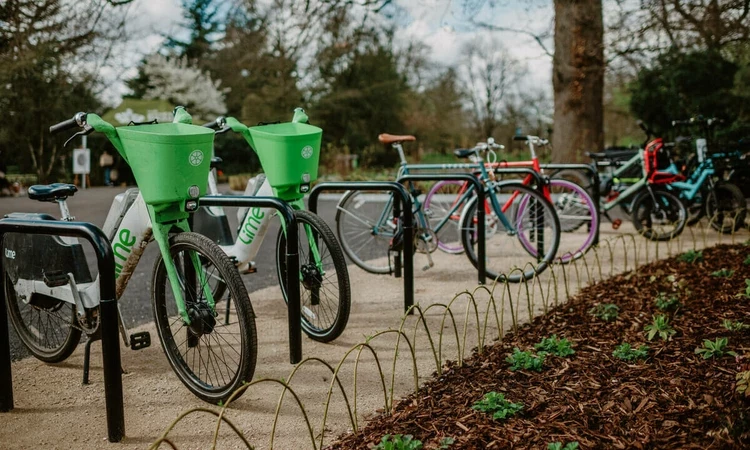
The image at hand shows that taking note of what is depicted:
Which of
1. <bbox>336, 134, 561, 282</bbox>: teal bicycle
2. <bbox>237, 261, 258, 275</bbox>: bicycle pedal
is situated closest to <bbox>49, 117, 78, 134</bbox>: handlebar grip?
<bbox>237, 261, 258, 275</bbox>: bicycle pedal

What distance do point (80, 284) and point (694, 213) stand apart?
722cm

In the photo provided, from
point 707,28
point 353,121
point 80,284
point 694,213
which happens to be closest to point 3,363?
point 80,284

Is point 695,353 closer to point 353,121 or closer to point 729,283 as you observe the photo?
point 729,283

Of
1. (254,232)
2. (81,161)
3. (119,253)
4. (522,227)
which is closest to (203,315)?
(119,253)

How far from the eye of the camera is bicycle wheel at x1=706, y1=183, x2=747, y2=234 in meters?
7.12

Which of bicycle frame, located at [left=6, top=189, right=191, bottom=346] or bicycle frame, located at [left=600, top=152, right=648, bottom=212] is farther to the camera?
bicycle frame, located at [left=600, top=152, right=648, bottom=212]

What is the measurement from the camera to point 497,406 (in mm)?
2449

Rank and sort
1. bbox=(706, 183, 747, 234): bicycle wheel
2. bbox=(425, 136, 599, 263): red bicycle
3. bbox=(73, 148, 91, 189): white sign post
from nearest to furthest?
bbox=(425, 136, 599, 263): red bicycle < bbox=(706, 183, 747, 234): bicycle wheel < bbox=(73, 148, 91, 189): white sign post

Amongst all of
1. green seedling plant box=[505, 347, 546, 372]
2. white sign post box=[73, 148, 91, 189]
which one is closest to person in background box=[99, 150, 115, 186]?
white sign post box=[73, 148, 91, 189]

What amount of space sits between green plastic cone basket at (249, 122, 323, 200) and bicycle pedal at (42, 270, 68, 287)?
119 cm

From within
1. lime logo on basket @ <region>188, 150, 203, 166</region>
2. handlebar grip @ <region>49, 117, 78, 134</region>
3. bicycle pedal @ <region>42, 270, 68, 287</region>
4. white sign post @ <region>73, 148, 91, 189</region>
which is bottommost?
bicycle pedal @ <region>42, 270, 68, 287</region>

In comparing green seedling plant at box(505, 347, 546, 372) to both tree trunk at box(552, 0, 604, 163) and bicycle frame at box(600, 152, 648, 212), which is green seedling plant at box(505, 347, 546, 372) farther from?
tree trunk at box(552, 0, 604, 163)

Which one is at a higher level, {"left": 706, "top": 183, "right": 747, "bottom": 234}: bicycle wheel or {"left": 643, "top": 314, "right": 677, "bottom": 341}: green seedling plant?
{"left": 706, "top": 183, "right": 747, "bottom": 234}: bicycle wheel

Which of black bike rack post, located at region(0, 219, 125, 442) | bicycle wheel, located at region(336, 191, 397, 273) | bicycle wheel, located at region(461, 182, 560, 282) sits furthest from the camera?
bicycle wheel, located at region(336, 191, 397, 273)
